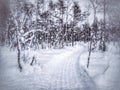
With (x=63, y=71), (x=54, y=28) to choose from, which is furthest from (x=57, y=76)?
(x=54, y=28)

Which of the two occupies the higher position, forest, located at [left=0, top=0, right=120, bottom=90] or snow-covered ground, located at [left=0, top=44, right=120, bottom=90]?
forest, located at [left=0, top=0, right=120, bottom=90]

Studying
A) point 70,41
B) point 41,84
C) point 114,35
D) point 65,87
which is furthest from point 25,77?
point 114,35

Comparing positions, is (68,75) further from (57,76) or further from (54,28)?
(54,28)

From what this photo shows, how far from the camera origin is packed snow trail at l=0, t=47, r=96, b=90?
50.7 inches

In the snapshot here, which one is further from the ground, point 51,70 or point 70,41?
point 70,41

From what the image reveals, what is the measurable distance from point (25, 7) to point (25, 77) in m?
0.51

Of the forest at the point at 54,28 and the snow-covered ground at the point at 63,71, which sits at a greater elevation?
the forest at the point at 54,28

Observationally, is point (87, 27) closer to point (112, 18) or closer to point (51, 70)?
point (112, 18)

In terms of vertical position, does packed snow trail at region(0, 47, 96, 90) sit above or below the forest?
below

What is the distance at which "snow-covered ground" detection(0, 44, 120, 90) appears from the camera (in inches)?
50.6

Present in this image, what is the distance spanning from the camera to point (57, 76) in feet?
4.25

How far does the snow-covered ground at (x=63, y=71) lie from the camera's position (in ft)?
4.22

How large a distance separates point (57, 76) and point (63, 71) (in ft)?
Result: 0.19

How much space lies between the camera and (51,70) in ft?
4.27
